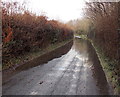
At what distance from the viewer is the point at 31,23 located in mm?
13930

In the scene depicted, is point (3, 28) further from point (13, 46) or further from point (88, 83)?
point (88, 83)

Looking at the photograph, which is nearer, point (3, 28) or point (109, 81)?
point (109, 81)

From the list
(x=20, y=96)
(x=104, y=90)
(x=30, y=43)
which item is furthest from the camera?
(x=30, y=43)

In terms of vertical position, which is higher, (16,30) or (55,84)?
(16,30)

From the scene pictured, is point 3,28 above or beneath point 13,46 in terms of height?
above

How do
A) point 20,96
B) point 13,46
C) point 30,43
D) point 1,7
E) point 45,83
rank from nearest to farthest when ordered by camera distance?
1. point 20,96
2. point 45,83
3. point 1,7
4. point 13,46
5. point 30,43

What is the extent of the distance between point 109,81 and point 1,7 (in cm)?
752

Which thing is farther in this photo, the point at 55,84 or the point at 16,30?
the point at 16,30

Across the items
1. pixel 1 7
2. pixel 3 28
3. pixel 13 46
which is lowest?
pixel 13 46

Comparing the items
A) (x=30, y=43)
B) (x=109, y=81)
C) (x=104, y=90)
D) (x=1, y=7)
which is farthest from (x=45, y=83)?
(x=30, y=43)

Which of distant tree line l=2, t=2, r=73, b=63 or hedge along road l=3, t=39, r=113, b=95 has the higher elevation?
distant tree line l=2, t=2, r=73, b=63

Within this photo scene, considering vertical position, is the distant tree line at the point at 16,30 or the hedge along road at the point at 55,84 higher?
the distant tree line at the point at 16,30

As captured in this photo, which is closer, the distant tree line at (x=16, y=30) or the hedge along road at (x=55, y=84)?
the hedge along road at (x=55, y=84)

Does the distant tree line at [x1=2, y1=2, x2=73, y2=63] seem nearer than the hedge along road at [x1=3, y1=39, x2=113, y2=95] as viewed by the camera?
No
